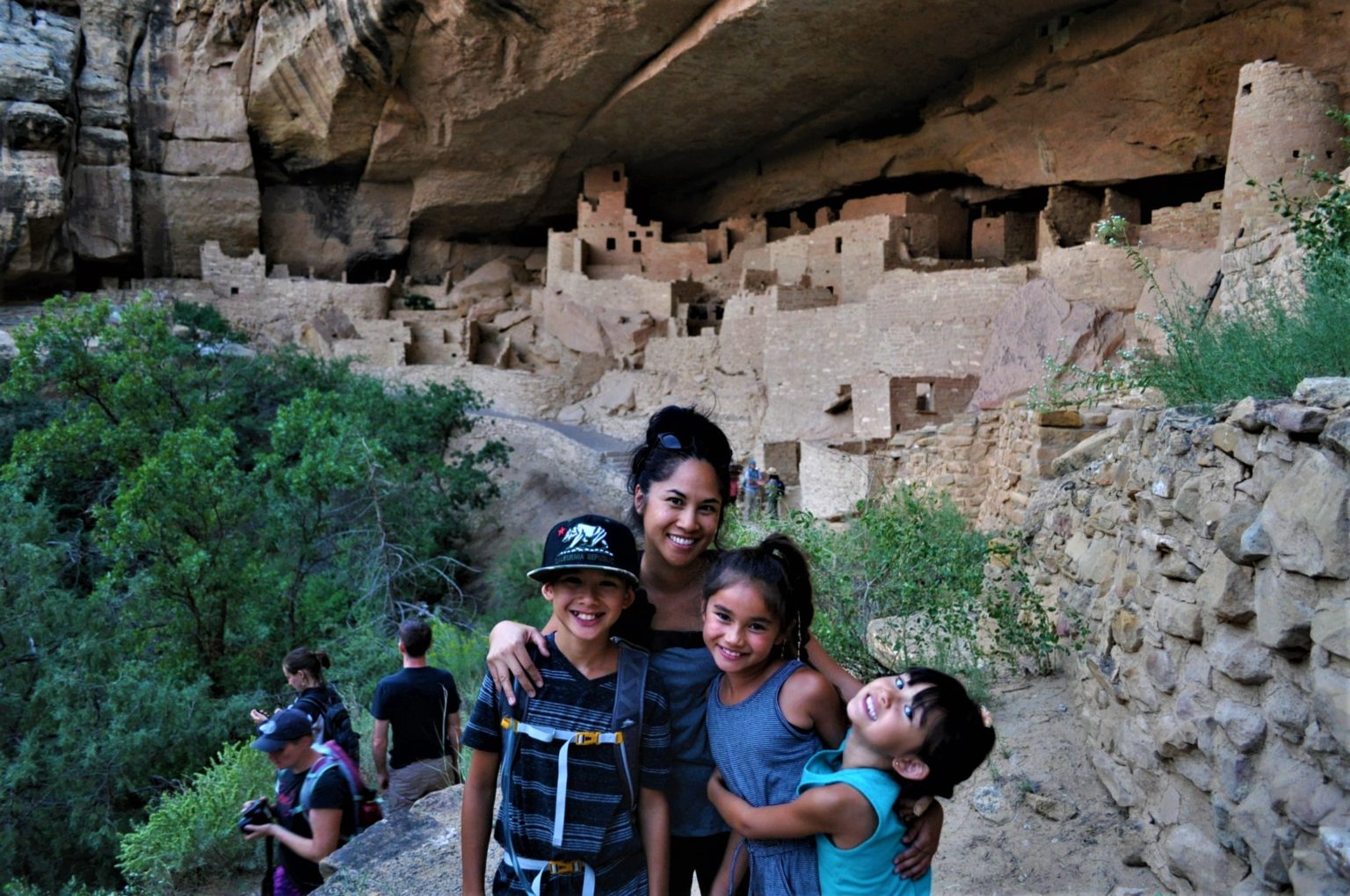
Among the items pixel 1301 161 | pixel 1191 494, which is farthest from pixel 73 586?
pixel 1301 161

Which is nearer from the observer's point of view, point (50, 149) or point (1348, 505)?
point (1348, 505)

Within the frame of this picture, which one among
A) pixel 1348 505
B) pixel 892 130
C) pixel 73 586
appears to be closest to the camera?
pixel 1348 505

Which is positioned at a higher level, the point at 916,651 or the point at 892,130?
the point at 892,130

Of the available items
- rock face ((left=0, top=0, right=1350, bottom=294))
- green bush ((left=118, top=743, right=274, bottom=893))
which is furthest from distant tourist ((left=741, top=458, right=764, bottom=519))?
green bush ((left=118, top=743, right=274, bottom=893))

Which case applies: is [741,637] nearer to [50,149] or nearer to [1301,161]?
[1301,161]

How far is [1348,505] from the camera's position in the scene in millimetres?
1856

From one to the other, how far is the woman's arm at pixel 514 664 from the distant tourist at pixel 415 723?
2226mm

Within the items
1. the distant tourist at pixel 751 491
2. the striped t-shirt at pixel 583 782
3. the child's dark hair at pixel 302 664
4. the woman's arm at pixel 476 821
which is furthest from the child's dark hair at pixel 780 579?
the distant tourist at pixel 751 491

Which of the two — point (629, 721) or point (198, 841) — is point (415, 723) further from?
point (629, 721)

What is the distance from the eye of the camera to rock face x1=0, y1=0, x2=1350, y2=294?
12.7 metres

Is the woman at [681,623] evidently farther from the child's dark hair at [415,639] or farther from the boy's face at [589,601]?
the child's dark hair at [415,639]

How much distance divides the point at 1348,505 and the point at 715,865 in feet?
4.94

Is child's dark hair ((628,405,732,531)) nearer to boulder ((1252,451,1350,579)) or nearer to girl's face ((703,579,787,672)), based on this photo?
girl's face ((703,579,787,672))

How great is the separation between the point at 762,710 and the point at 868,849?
13.2 inches
